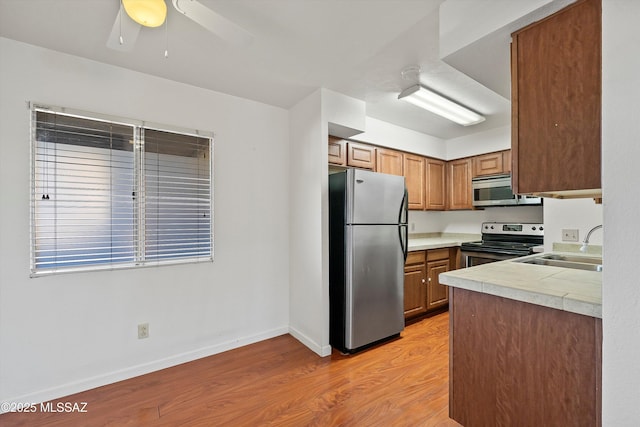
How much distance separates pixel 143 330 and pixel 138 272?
1.52 feet

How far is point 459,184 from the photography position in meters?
4.19

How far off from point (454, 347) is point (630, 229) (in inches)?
36.3

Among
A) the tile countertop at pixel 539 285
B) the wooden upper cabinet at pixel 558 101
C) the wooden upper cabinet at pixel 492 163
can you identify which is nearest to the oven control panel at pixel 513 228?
the wooden upper cabinet at pixel 492 163

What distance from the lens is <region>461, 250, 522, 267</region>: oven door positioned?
10.7ft

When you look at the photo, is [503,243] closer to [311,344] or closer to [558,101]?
[311,344]

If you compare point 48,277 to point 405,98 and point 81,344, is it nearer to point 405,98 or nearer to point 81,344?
point 81,344

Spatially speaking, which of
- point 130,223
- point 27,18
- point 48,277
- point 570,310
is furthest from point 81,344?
point 570,310

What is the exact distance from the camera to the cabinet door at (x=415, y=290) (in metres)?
3.22

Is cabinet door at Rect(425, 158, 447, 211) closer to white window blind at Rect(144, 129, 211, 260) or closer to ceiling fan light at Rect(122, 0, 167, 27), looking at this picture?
white window blind at Rect(144, 129, 211, 260)

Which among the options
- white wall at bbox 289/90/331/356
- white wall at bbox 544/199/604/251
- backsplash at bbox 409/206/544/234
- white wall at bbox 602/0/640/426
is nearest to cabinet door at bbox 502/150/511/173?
backsplash at bbox 409/206/544/234

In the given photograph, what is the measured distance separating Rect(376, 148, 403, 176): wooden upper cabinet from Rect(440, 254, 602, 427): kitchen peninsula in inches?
83.1

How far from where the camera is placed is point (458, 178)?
4.21m

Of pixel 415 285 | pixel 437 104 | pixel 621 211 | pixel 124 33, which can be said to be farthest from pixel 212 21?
pixel 415 285

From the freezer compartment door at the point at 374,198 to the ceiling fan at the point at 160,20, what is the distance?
146cm
